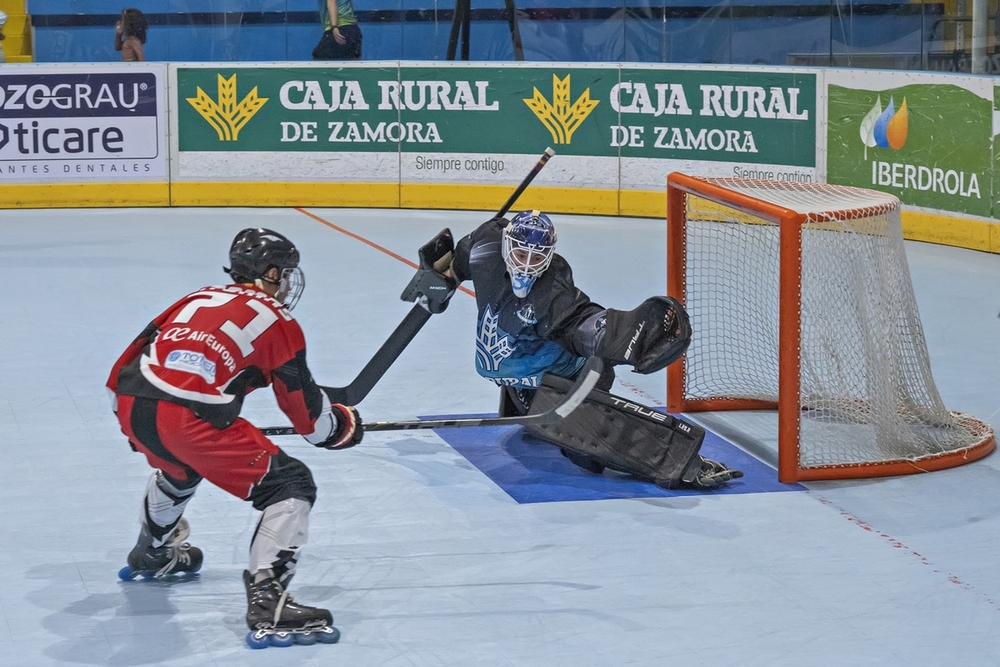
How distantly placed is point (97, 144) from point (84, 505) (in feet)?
24.9

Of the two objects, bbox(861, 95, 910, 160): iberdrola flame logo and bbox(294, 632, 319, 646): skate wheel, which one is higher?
bbox(861, 95, 910, 160): iberdrola flame logo

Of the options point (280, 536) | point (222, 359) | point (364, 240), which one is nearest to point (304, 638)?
point (280, 536)

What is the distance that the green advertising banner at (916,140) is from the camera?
10.2 metres

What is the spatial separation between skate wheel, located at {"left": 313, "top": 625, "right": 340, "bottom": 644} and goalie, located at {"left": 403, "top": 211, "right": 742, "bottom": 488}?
174 centimetres

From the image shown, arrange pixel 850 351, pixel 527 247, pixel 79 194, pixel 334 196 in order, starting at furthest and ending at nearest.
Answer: pixel 334 196 < pixel 79 194 < pixel 850 351 < pixel 527 247

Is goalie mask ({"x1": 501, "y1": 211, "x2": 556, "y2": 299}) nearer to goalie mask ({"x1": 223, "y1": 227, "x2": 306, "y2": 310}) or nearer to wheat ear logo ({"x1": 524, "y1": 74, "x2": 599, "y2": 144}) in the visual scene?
goalie mask ({"x1": 223, "y1": 227, "x2": 306, "y2": 310})

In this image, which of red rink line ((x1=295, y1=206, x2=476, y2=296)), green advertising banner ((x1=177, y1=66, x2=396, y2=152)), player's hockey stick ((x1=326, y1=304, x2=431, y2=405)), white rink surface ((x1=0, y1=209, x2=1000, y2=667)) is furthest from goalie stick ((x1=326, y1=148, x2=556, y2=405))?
green advertising banner ((x1=177, y1=66, x2=396, y2=152))

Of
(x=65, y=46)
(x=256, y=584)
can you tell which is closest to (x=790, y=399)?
(x=256, y=584)

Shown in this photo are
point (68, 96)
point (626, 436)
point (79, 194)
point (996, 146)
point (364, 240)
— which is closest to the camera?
point (626, 436)

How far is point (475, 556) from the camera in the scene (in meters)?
4.97

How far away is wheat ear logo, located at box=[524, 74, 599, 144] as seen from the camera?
1234 cm

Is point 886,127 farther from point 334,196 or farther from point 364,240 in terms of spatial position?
point 334,196

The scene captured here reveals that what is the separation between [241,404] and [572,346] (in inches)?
74.3

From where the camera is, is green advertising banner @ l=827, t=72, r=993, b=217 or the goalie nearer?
the goalie
